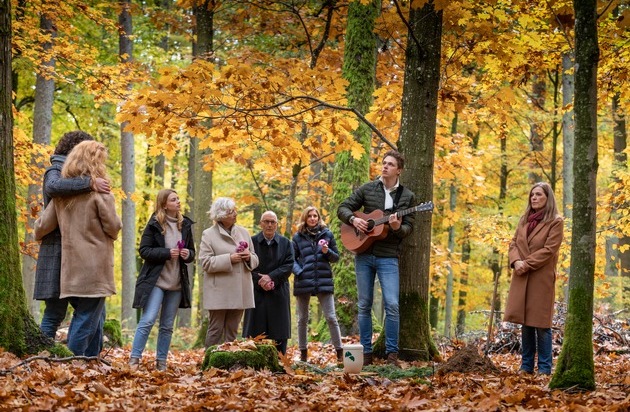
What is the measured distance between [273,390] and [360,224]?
262cm

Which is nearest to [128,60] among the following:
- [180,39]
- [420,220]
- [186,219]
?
[180,39]

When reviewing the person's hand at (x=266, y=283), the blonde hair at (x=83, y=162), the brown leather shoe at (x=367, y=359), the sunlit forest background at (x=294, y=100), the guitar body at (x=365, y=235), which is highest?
the sunlit forest background at (x=294, y=100)

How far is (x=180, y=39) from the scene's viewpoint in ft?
63.6

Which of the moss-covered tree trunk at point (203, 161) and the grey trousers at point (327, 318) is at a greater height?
the moss-covered tree trunk at point (203, 161)

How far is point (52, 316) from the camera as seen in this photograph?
645 centimetres

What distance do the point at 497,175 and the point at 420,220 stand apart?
52.8ft

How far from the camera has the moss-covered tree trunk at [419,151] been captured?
303 inches

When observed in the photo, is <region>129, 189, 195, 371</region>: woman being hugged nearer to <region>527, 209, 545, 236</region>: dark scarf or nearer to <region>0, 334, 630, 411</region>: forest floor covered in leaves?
<region>0, 334, 630, 411</region>: forest floor covered in leaves

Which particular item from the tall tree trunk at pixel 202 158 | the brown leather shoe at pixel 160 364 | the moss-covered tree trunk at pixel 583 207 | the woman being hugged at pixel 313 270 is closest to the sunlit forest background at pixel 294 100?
the tall tree trunk at pixel 202 158

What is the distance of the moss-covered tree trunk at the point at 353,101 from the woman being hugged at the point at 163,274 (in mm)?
3805

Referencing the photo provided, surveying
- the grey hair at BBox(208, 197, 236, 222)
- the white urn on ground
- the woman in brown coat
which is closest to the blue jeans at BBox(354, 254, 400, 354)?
the white urn on ground

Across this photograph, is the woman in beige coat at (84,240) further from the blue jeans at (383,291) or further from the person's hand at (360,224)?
the blue jeans at (383,291)

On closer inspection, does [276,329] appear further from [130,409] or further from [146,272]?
[130,409]

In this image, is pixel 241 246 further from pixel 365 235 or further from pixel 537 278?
pixel 537 278
